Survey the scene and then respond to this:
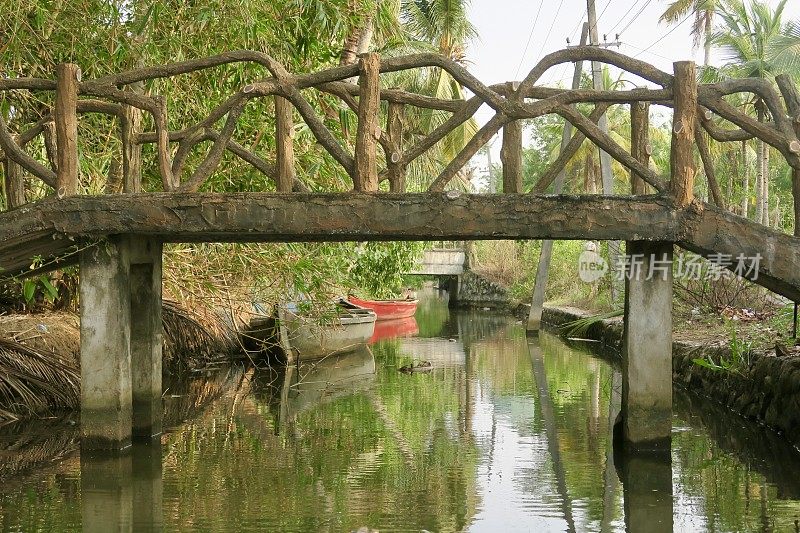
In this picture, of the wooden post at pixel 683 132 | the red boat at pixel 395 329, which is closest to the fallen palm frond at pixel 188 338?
the red boat at pixel 395 329

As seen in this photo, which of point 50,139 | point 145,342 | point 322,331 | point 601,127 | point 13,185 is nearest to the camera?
point 13,185

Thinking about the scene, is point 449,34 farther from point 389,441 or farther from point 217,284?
point 389,441

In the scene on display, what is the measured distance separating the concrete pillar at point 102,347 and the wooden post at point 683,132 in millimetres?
4974

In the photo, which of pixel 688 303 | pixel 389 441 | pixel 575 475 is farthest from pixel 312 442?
pixel 688 303

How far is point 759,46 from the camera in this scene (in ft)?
86.0

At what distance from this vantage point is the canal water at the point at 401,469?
702cm

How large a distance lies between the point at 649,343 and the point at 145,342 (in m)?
4.97

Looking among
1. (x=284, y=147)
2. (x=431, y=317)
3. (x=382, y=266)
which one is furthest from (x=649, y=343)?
(x=431, y=317)

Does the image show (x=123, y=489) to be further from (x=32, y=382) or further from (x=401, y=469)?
(x=32, y=382)

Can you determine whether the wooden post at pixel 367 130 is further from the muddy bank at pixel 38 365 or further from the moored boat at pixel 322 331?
the moored boat at pixel 322 331

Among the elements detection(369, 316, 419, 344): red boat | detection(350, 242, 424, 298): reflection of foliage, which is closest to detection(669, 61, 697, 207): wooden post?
detection(350, 242, 424, 298): reflection of foliage

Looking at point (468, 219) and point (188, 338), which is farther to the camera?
point (188, 338)

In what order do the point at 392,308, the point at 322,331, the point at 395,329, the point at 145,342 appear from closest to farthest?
the point at 145,342
the point at 322,331
the point at 395,329
the point at 392,308

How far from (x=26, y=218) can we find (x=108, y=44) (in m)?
4.50
